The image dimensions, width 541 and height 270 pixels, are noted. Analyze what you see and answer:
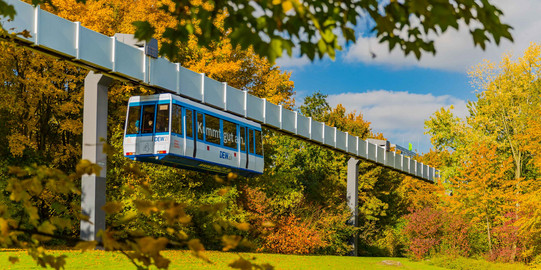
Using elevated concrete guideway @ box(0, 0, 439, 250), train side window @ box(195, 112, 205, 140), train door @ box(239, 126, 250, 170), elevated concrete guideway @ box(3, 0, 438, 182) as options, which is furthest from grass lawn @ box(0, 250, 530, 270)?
elevated concrete guideway @ box(3, 0, 438, 182)

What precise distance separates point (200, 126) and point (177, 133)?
4.36 ft

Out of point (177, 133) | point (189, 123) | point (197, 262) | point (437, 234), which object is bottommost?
point (197, 262)

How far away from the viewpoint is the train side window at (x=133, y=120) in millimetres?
20297

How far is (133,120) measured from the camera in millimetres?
20422

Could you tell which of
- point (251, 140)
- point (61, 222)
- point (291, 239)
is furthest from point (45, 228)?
point (291, 239)

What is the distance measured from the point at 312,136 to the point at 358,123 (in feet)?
55.7

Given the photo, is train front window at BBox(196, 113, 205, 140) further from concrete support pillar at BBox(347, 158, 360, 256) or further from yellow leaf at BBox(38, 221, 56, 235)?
yellow leaf at BBox(38, 221, 56, 235)

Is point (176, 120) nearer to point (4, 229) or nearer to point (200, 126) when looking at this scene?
point (200, 126)

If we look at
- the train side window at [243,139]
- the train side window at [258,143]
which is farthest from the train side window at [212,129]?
the train side window at [258,143]

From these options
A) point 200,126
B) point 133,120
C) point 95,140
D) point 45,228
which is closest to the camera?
point 45,228

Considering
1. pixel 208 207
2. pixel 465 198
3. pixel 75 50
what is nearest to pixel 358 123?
pixel 465 198

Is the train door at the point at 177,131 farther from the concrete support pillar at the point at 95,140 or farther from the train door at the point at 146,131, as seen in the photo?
the concrete support pillar at the point at 95,140

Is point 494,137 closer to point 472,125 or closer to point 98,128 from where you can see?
point 472,125

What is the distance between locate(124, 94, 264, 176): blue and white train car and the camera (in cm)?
1988
